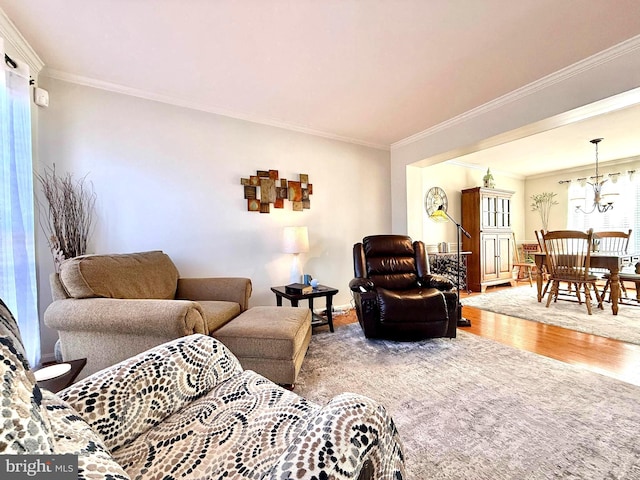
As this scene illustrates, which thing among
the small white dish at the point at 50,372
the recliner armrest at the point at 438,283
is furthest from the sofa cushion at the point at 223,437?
the recliner armrest at the point at 438,283

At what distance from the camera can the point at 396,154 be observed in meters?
4.09

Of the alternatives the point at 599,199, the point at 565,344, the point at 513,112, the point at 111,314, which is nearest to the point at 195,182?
the point at 111,314

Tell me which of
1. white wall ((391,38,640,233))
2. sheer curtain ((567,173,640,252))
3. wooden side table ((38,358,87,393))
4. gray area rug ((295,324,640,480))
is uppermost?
white wall ((391,38,640,233))

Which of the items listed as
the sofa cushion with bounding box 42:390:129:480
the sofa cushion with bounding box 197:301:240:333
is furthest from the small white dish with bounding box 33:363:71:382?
the sofa cushion with bounding box 197:301:240:333

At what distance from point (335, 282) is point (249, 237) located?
1.34 m

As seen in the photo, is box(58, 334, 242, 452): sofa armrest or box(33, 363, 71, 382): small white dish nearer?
box(58, 334, 242, 452): sofa armrest

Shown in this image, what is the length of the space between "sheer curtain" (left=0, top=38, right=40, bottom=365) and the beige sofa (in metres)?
0.35

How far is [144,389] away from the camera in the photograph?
0.89 m

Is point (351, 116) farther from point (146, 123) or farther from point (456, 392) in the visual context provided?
point (456, 392)

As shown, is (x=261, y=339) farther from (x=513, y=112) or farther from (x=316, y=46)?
(x=513, y=112)

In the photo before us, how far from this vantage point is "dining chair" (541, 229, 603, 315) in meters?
3.33

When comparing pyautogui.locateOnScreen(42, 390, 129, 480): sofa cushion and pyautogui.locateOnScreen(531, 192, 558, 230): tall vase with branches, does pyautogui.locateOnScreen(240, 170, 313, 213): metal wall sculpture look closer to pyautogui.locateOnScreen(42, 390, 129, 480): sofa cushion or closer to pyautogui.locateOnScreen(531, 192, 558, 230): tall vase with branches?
pyautogui.locateOnScreen(42, 390, 129, 480): sofa cushion

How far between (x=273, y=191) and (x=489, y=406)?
2677 mm

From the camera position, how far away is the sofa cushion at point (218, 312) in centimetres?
184
